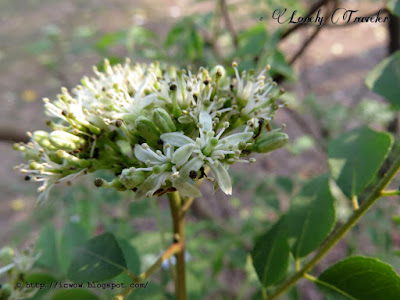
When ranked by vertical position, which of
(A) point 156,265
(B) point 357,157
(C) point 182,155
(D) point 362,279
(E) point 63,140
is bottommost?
(D) point 362,279

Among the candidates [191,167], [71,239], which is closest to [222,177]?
[191,167]

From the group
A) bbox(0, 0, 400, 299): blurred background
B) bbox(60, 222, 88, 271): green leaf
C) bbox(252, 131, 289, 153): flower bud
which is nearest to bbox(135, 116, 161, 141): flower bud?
bbox(252, 131, 289, 153): flower bud

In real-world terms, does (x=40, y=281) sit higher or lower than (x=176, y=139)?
lower

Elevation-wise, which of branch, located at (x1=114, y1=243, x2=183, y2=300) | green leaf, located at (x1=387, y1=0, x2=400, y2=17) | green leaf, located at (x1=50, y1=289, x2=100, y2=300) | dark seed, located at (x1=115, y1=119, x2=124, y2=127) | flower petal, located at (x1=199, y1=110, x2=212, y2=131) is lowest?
green leaf, located at (x1=50, y1=289, x2=100, y2=300)

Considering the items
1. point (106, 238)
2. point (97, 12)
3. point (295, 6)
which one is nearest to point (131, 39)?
point (295, 6)

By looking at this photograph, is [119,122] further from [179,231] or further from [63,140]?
[179,231]

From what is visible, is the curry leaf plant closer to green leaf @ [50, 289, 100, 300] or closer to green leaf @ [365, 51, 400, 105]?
green leaf @ [50, 289, 100, 300]

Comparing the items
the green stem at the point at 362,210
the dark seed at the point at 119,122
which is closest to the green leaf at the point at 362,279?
the green stem at the point at 362,210
